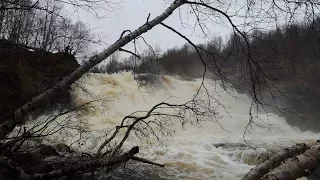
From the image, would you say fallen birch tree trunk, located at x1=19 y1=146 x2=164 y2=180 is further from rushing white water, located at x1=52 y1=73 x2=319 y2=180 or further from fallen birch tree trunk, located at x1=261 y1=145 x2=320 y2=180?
rushing white water, located at x1=52 y1=73 x2=319 y2=180

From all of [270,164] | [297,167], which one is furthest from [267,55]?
[297,167]

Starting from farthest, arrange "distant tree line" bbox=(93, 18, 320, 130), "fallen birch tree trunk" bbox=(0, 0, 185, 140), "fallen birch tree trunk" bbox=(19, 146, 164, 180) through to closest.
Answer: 1. "distant tree line" bbox=(93, 18, 320, 130)
2. "fallen birch tree trunk" bbox=(0, 0, 185, 140)
3. "fallen birch tree trunk" bbox=(19, 146, 164, 180)

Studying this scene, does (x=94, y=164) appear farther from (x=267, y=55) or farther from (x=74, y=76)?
(x=267, y=55)

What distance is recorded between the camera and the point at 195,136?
15797 millimetres

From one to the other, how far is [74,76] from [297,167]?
5.69ft

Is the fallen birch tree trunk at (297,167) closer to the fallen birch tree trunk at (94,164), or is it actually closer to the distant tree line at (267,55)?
the fallen birch tree trunk at (94,164)

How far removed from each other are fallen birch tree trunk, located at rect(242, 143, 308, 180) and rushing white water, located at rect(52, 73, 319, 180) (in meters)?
0.97

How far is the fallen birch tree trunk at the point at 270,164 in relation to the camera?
64.0 inches

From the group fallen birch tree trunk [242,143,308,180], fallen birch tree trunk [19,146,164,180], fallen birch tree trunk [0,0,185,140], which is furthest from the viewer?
fallen birch tree trunk [0,0,185,140]

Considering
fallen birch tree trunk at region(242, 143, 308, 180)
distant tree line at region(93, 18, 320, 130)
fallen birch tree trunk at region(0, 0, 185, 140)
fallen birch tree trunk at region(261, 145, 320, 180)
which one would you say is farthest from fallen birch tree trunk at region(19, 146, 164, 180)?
distant tree line at region(93, 18, 320, 130)

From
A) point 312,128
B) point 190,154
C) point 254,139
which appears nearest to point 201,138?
point 254,139

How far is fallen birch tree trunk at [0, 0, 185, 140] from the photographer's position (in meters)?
2.24

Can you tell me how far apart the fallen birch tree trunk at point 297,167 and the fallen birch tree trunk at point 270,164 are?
216 millimetres

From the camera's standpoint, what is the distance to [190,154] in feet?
37.1
